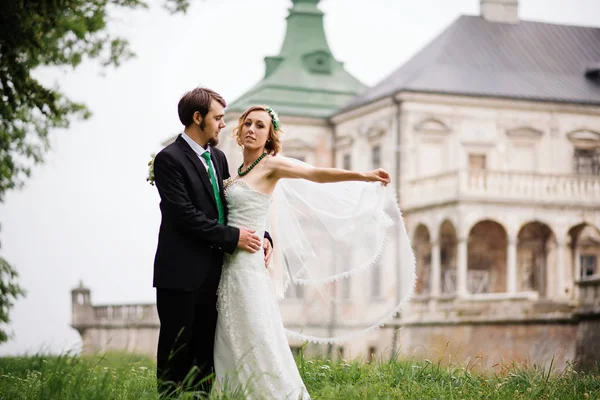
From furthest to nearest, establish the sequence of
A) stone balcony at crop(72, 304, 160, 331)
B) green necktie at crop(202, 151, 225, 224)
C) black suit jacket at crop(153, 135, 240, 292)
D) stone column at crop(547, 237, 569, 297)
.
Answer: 1. stone balcony at crop(72, 304, 160, 331)
2. stone column at crop(547, 237, 569, 297)
3. green necktie at crop(202, 151, 225, 224)
4. black suit jacket at crop(153, 135, 240, 292)

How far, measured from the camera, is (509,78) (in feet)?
132

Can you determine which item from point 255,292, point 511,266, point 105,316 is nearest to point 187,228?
point 255,292

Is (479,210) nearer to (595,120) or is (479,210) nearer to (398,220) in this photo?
(595,120)

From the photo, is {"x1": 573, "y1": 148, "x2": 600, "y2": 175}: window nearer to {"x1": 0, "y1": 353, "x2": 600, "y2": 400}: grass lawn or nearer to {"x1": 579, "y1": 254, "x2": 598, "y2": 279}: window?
{"x1": 579, "y1": 254, "x2": 598, "y2": 279}: window

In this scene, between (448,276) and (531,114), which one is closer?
(448,276)

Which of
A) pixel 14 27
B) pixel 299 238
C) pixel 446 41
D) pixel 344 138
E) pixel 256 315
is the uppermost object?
pixel 446 41

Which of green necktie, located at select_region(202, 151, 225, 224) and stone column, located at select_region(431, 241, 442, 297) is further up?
stone column, located at select_region(431, 241, 442, 297)

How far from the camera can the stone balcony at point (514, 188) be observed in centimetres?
3419

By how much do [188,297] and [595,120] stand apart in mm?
34278

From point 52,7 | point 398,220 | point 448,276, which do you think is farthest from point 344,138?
point 398,220

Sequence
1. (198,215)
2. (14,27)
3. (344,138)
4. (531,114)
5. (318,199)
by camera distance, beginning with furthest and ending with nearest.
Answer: (344,138)
(531,114)
(14,27)
(318,199)
(198,215)

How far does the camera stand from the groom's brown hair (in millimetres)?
6969

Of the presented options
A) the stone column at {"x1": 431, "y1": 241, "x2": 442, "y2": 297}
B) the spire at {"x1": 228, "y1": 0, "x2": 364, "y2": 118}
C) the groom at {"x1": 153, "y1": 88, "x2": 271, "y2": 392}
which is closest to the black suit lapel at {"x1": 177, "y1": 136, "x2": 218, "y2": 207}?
the groom at {"x1": 153, "y1": 88, "x2": 271, "y2": 392}

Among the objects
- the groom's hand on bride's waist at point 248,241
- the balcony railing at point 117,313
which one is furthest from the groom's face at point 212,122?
the balcony railing at point 117,313
